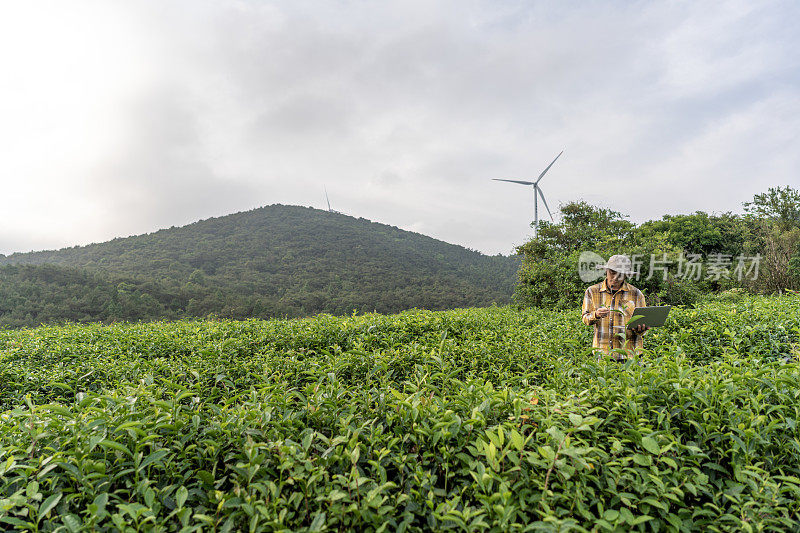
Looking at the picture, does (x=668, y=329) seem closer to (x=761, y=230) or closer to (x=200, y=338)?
(x=200, y=338)

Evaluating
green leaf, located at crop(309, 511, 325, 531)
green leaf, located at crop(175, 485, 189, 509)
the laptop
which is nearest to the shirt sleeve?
the laptop

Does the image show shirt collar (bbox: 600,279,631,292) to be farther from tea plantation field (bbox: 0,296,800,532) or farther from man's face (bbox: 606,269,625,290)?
tea plantation field (bbox: 0,296,800,532)

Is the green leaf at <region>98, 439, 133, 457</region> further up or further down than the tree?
further down

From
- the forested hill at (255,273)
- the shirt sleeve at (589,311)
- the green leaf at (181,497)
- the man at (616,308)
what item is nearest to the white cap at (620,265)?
the man at (616,308)

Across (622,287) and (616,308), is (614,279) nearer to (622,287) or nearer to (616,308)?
(622,287)

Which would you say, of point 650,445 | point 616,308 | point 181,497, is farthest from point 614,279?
point 181,497

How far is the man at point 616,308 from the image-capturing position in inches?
165

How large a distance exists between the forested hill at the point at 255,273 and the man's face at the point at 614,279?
17.1 metres

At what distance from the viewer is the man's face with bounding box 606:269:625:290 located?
4.26 meters

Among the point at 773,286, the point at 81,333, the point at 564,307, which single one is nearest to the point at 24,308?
the point at 81,333

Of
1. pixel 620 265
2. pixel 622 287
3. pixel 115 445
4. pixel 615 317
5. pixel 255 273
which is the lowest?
pixel 115 445

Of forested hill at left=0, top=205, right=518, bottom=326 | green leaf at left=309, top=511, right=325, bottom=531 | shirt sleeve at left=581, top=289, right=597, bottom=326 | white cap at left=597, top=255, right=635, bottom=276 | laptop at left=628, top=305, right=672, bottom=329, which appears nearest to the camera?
green leaf at left=309, top=511, right=325, bottom=531

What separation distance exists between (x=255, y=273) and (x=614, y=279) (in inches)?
1294

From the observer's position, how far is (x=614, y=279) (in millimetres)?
4305
